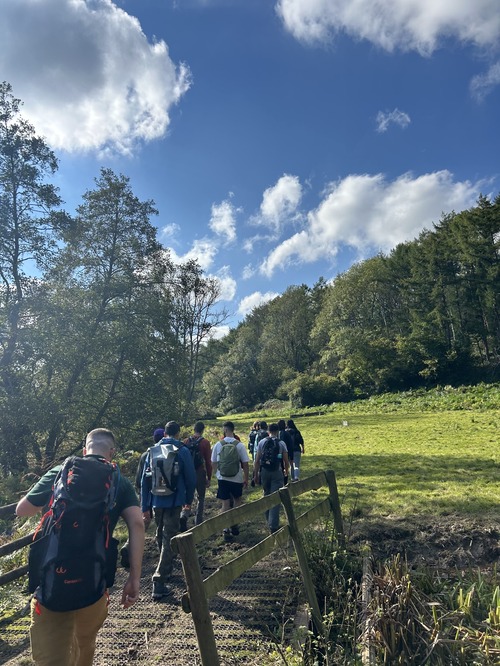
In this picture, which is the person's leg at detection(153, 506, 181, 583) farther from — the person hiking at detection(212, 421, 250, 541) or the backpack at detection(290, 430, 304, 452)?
the backpack at detection(290, 430, 304, 452)

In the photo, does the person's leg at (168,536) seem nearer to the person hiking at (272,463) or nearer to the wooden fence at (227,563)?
the wooden fence at (227,563)

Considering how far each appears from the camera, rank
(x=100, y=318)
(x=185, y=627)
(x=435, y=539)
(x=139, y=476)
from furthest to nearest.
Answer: (x=100, y=318), (x=139, y=476), (x=435, y=539), (x=185, y=627)

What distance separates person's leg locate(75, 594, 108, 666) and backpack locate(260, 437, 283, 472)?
4.11 metres

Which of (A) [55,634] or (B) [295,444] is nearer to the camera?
(A) [55,634]

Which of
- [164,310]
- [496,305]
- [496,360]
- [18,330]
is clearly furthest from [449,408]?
[18,330]

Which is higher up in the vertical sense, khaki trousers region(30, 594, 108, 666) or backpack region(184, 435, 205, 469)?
backpack region(184, 435, 205, 469)

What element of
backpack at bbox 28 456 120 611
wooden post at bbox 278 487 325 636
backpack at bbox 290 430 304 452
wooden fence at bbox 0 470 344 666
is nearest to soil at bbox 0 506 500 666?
wooden post at bbox 278 487 325 636

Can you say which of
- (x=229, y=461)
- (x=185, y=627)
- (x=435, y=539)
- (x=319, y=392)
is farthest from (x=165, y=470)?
(x=319, y=392)

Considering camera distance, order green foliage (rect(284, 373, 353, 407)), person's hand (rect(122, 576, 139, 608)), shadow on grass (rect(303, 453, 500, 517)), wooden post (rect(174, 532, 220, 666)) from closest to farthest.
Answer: wooden post (rect(174, 532, 220, 666)) < person's hand (rect(122, 576, 139, 608)) < shadow on grass (rect(303, 453, 500, 517)) < green foliage (rect(284, 373, 353, 407))

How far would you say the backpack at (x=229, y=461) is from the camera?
675 cm

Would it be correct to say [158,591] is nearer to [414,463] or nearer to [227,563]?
[227,563]

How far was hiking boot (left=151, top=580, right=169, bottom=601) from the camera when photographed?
4660 mm

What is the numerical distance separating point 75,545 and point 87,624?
0.63 meters

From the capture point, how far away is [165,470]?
16.7 feet
